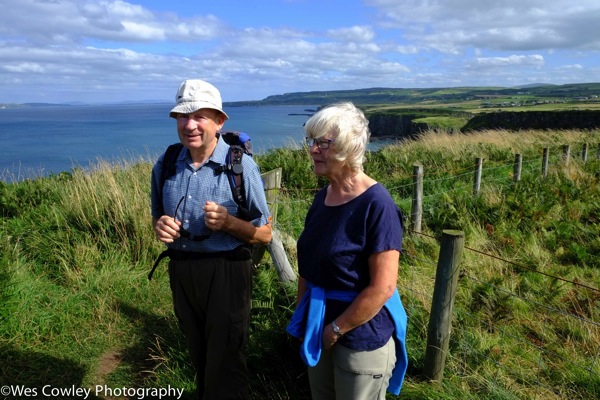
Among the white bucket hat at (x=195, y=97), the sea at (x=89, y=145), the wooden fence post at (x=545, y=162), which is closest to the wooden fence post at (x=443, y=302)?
the white bucket hat at (x=195, y=97)

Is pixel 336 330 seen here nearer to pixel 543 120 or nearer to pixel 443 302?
pixel 443 302

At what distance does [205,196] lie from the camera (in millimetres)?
2367

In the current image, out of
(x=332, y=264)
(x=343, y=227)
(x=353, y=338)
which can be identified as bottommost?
(x=353, y=338)

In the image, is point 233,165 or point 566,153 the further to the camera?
point 566,153

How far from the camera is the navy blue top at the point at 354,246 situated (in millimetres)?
1742

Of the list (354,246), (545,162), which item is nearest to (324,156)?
(354,246)

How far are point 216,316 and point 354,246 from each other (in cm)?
104

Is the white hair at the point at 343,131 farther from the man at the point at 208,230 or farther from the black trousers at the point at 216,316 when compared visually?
the black trousers at the point at 216,316

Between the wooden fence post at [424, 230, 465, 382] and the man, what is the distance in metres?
1.01

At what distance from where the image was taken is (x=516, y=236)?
575 centimetres

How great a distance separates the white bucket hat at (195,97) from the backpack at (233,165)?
0.70 feet

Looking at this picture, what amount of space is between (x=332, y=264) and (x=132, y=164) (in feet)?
24.7

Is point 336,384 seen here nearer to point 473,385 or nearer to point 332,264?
point 332,264

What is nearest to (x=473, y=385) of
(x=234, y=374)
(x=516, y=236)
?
(x=234, y=374)
